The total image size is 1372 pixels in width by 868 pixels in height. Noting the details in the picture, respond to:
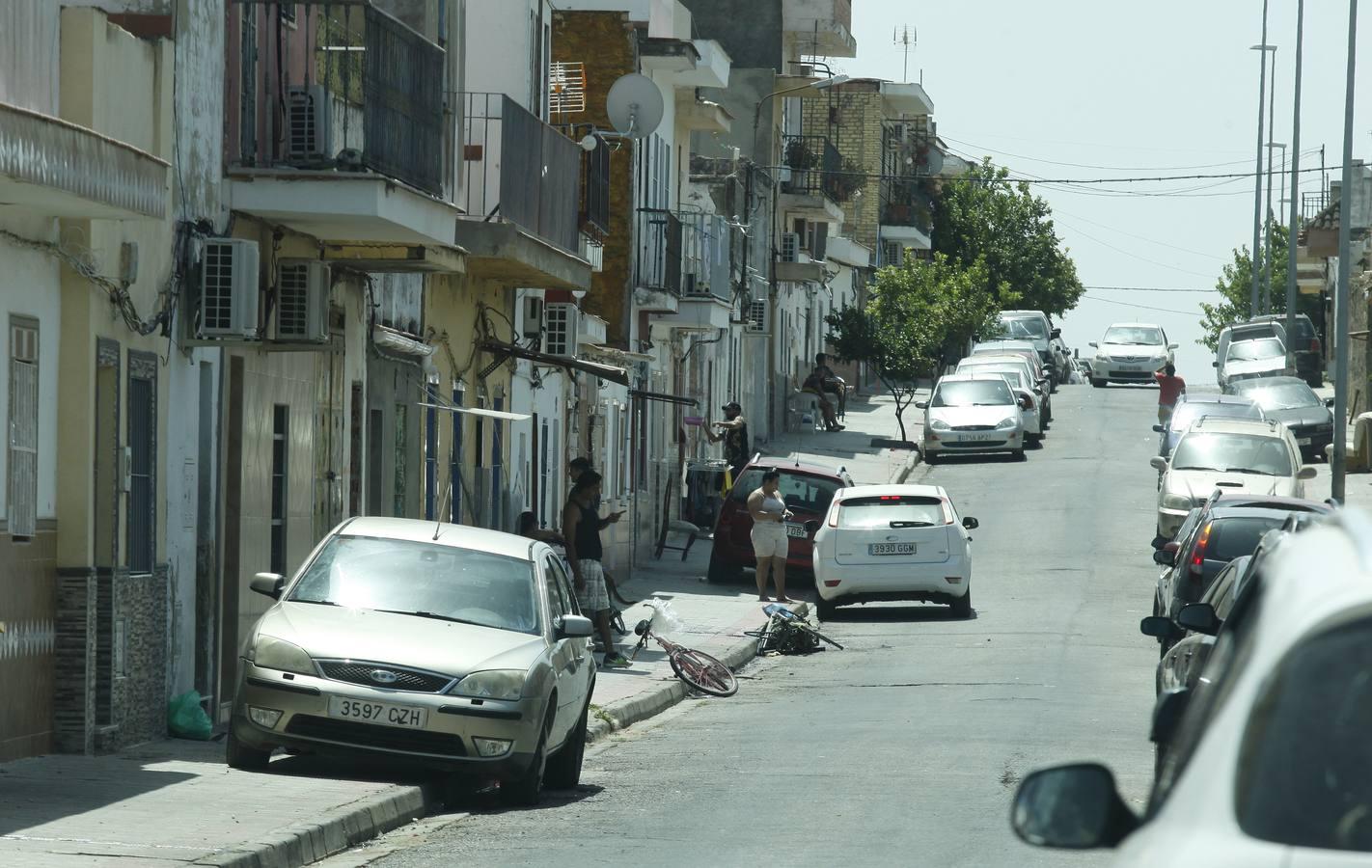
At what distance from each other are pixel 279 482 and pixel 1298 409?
36.8 m

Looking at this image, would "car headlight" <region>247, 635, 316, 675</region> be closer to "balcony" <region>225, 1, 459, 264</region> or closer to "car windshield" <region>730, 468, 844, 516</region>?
"balcony" <region>225, 1, 459, 264</region>

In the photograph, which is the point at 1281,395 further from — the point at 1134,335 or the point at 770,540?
the point at 1134,335

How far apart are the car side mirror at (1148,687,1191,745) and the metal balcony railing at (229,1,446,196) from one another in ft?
40.6

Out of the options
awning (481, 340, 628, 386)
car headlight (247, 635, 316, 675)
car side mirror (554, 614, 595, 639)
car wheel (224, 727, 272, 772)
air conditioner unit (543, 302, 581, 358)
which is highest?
air conditioner unit (543, 302, 581, 358)

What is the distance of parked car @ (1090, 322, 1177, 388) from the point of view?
260ft

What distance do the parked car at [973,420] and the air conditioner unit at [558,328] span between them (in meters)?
23.2

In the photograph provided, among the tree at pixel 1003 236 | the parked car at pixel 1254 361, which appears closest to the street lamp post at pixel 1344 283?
the parked car at pixel 1254 361

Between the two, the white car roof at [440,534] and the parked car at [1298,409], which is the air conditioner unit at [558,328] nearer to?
the white car roof at [440,534]

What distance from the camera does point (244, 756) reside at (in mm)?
13570

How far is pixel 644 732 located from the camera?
18781mm

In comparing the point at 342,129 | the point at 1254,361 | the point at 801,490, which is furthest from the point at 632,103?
the point at 1254,361

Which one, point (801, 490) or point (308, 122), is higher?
point (308, 122)

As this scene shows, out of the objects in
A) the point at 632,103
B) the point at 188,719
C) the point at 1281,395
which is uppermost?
the point at 632,103

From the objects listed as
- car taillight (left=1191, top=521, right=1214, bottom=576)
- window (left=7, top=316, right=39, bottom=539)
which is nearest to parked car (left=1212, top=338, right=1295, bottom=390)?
car taillight (left=1191, top=521, right=1214, bottom=576)
